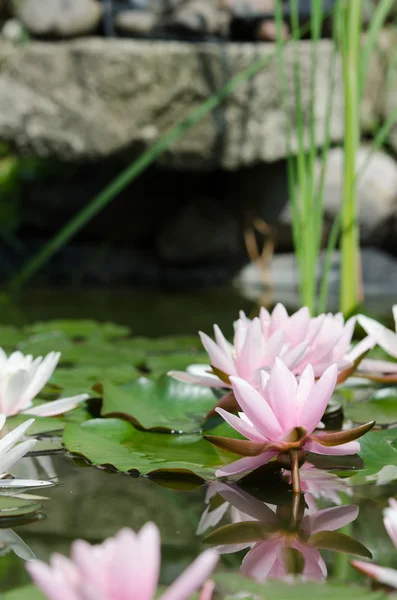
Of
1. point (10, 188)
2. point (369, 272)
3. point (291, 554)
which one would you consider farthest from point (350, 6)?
point (10, 188)

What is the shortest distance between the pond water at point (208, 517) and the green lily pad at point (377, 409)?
17 cm

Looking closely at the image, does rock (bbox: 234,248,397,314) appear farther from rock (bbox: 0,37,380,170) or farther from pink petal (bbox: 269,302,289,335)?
pink petal (bbox: 269,302,289,335)

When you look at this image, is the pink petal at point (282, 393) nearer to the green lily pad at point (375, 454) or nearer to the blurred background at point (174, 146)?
the green lily pad at point (375, 454)

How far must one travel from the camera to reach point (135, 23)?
296 centimetres

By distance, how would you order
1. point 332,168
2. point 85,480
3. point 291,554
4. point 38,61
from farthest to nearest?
point 332,168 < point 38,61 < point 85,480 < point 291,554

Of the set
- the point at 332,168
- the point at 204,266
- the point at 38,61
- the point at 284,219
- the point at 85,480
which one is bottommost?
the point at 204,266

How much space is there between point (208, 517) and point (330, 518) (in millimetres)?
87

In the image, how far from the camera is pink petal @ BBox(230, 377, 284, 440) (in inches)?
19.1

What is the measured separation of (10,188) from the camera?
3.57 meters

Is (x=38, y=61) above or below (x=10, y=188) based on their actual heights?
above

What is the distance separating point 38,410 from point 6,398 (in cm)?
4

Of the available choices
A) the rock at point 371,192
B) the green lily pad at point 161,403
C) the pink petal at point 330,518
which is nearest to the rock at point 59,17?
the rock at point 371,192

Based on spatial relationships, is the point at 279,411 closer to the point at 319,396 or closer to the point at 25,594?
the point at 319,396

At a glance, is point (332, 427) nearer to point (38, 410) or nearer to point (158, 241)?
point (38, 410)
